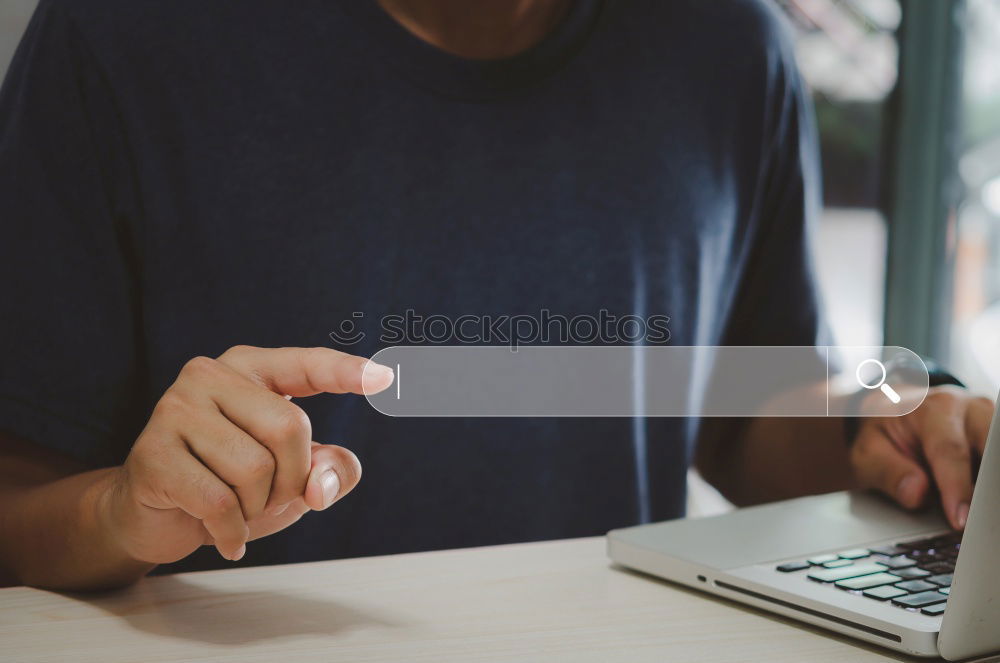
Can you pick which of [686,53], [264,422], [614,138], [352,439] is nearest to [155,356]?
[352,439]

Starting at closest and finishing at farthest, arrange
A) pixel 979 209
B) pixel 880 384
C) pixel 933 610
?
pixel 933 610, pixel 880 384, pixel 979 209

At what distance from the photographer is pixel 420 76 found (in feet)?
2.27

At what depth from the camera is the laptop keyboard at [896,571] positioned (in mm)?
401

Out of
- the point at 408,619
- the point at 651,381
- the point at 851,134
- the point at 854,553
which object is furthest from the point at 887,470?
the point at 851,134

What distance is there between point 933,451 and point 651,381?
27 centimetres

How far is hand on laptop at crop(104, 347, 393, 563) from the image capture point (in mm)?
397

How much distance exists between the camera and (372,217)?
0.67 meters

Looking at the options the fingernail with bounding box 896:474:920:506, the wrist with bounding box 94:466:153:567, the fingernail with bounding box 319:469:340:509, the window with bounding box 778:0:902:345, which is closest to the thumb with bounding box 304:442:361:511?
the fingernail with bounding box 319:469:340:509

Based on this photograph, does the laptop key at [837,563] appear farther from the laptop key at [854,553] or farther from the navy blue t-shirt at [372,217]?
the navy blue t-shirt at [372,217]

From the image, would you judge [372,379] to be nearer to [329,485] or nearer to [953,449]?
[329,485]

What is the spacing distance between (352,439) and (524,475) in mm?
146

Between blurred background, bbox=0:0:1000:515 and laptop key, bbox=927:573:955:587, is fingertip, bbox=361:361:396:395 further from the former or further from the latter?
blurred background, bbox=0:0:1000:515

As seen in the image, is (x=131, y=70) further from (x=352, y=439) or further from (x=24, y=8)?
(x=352, y=439)

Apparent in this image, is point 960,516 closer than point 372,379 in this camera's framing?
No
